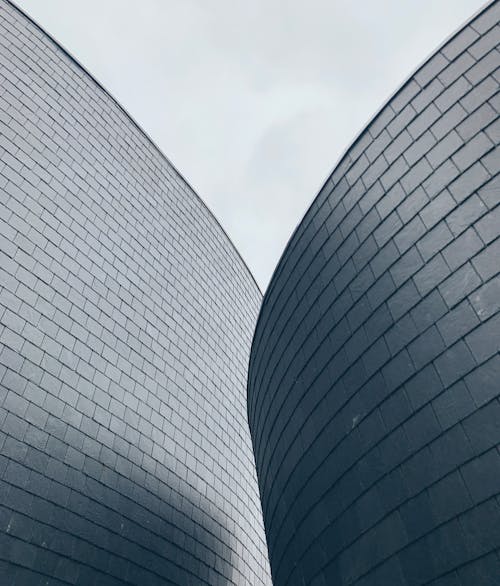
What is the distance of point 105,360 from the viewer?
20.7 metres

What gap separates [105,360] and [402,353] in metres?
12.9

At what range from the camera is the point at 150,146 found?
32938 mm

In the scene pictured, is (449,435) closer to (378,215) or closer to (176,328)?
(378,215)

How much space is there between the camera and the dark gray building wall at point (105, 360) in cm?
1641

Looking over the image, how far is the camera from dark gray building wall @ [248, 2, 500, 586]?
9.80 m

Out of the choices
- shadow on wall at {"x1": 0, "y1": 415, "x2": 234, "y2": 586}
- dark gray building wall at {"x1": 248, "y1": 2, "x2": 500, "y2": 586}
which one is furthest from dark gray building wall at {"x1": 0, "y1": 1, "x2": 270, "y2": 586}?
dark gray building wall at {"x1": 248, "y1": 2, "x2": 500, "y2": 586}

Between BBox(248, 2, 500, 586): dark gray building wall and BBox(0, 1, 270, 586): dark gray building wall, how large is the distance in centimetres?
588

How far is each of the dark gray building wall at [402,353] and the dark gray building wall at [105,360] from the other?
588cm

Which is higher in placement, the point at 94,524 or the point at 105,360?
the point at 105,360

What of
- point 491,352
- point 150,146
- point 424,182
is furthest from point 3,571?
point 150,146

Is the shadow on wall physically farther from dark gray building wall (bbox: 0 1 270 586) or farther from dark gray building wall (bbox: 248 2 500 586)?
dark gray building wall (bbox: 248 2 500 586)

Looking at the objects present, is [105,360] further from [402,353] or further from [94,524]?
[402,353]

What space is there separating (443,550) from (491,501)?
4.48 ft

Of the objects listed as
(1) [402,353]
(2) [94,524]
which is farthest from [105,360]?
(1) [402,353]
